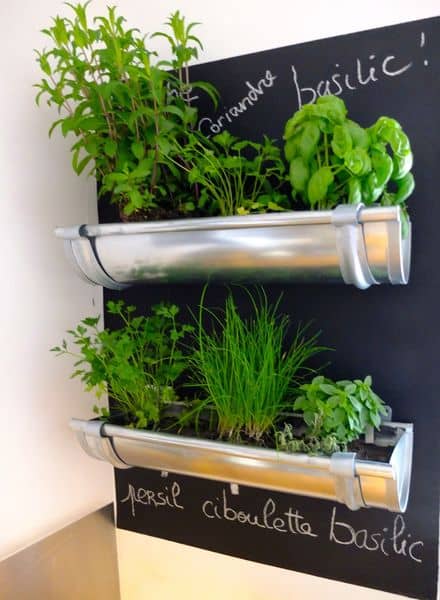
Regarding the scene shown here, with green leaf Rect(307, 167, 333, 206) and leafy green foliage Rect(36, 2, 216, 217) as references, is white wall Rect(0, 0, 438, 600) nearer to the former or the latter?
leafy green foliage Rect(36, 2, 216, 217)

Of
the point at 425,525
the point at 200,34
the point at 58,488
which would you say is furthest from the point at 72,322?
the point at 425,525

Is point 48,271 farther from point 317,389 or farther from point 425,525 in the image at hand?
point 425,525

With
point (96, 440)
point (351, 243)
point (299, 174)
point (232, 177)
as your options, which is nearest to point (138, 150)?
point (232, 177)

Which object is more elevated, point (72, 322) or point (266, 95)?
point (266, 95)

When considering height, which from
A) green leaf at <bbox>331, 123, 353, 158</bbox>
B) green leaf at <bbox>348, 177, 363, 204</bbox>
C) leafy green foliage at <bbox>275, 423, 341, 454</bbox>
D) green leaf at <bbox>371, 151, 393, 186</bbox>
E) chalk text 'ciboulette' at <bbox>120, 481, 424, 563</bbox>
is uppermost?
green leaf at <bbox>331, 123, 353, 158</bbox>

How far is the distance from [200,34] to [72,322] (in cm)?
64

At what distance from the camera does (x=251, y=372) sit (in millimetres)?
829

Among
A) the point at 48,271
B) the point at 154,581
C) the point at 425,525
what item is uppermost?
the point at 48,271

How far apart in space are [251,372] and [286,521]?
0.35 metres

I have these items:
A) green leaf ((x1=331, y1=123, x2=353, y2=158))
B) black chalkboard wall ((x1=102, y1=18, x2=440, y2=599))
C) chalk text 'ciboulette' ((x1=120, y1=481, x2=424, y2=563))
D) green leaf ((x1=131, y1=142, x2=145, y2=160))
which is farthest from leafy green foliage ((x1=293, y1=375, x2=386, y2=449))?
green leaf ((x1=131, y1=142, x2=145, y2=160))

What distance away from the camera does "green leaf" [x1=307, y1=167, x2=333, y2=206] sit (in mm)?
697

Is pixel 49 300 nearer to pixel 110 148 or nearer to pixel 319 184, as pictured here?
pixel 110 148

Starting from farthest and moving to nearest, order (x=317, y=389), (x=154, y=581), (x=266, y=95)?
(x=154, y=581)
(x=266, y=95)
(x=317, y=389)

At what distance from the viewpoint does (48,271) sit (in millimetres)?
1038
